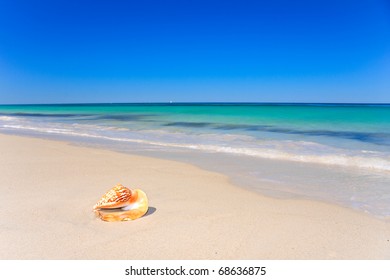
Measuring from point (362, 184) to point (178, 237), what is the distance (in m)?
3.16

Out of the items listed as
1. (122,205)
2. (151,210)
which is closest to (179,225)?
(151,210)

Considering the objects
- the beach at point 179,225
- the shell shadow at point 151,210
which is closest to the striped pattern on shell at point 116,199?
the beach at point 179,225

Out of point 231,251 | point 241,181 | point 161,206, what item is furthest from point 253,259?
point 241,181

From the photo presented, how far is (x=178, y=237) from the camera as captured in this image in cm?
257

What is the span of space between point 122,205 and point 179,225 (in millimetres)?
588

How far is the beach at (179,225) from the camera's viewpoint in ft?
7.73

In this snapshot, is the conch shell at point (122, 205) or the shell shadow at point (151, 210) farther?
the shell shadow at point (151, 210)

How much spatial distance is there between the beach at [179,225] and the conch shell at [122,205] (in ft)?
0.25

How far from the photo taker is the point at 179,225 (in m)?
2.82

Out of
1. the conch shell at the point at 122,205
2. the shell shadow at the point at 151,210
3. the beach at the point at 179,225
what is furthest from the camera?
the shell shadow at the point at 151,210

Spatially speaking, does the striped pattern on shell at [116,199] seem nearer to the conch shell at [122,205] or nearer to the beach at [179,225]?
the conch shell at [122,205]

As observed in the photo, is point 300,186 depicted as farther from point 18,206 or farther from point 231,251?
point 18,206

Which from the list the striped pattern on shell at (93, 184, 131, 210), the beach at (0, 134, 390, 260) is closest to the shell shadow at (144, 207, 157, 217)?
the beach at (0, 134, 390, 260)

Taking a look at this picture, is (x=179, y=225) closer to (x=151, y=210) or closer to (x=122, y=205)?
(x=151, y=210)
